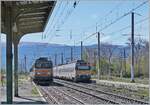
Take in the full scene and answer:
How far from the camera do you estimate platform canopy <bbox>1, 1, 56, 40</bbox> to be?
16.0 metres

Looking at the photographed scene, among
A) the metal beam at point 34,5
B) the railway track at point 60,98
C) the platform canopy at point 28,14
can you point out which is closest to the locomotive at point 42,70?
the railway track at point 60,98

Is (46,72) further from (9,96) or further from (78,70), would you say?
(9,96)

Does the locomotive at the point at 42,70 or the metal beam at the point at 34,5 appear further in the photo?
the locomotive at the point at 42,70

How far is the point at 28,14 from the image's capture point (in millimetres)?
19859

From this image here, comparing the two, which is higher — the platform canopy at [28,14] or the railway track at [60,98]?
the platform canopy at [28,14]

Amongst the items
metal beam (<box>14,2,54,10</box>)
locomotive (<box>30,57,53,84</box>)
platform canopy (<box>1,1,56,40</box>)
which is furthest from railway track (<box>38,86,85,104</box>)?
locomotive (<box>30,57,53,84</box>)

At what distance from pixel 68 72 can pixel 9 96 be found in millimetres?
44473

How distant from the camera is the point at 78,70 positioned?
53.0m

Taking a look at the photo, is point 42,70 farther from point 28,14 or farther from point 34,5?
point 34,5

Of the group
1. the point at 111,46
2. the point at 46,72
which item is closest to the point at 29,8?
the point at 46,72

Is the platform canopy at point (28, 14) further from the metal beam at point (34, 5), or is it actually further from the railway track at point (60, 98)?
the railway track at point (60, 98)

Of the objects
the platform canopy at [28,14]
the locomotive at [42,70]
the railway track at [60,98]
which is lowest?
the railway track at [60,98]

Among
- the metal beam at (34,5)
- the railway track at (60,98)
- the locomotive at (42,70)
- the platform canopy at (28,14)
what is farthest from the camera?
the locomotive at (42,70)

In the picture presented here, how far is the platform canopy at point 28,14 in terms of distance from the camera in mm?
16047
